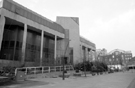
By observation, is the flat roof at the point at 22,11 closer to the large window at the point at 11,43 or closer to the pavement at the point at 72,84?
the large window at the point at 11,43

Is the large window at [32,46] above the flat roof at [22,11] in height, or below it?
below

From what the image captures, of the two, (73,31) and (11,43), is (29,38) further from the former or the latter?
(73,31)

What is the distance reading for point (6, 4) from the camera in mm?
27016

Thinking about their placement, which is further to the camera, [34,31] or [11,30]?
[34,31]

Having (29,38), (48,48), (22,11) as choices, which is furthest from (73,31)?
(22,11)

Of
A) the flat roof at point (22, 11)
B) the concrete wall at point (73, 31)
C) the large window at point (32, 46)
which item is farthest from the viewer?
the concrete wall at point (73, 31)

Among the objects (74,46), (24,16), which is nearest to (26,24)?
(24,16)

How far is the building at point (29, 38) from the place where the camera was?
27416 mm

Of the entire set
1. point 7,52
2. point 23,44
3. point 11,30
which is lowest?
point 7,52

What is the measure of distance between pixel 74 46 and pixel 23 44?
23192 mm

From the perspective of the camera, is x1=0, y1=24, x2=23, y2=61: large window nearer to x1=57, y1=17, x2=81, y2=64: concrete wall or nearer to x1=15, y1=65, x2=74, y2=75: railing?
x1=15, y1=65, x2=74, y2=75: railing

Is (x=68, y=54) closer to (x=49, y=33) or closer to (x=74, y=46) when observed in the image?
(x=74, y=46)

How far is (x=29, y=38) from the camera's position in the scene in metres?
33.6

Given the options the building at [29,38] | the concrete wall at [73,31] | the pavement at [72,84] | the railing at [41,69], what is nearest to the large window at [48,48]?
the building at [29,38]
